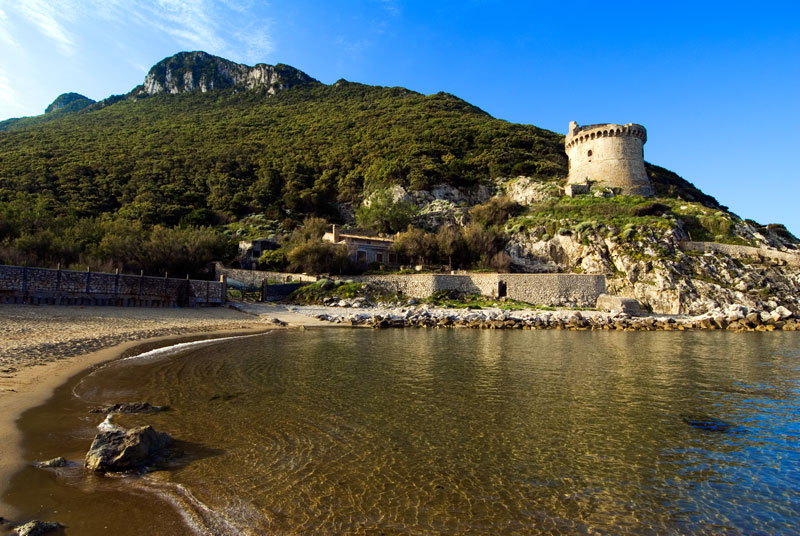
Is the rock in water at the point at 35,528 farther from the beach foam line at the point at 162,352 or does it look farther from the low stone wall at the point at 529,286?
the low stone wall at the point at 529,286

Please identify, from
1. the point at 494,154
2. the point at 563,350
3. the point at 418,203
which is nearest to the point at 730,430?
the point at 563,350

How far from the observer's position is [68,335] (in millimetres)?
16688

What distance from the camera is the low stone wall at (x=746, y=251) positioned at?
127ft

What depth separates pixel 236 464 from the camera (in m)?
6.46

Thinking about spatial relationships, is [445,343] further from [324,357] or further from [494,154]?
[494,154]

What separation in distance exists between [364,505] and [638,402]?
7.95 m

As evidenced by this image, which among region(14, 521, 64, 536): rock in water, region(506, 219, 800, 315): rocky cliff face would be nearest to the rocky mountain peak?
region(506, 219, 800, 315): rocky cliff face

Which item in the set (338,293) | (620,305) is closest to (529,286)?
(620,305)

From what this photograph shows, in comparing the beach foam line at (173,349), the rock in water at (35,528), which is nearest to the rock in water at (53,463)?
the rock in water at (35,528)

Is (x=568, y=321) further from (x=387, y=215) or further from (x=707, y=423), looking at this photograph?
(x=387, y=215)

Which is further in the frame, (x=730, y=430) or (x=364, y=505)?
(x=730, y=430)

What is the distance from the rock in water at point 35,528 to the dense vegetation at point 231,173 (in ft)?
108

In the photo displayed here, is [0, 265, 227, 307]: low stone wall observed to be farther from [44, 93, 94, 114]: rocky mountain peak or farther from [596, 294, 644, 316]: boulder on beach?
[44, 93, 94, 114]: rocky mountain peak

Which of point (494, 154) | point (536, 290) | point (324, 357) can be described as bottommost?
point (324, 357)
